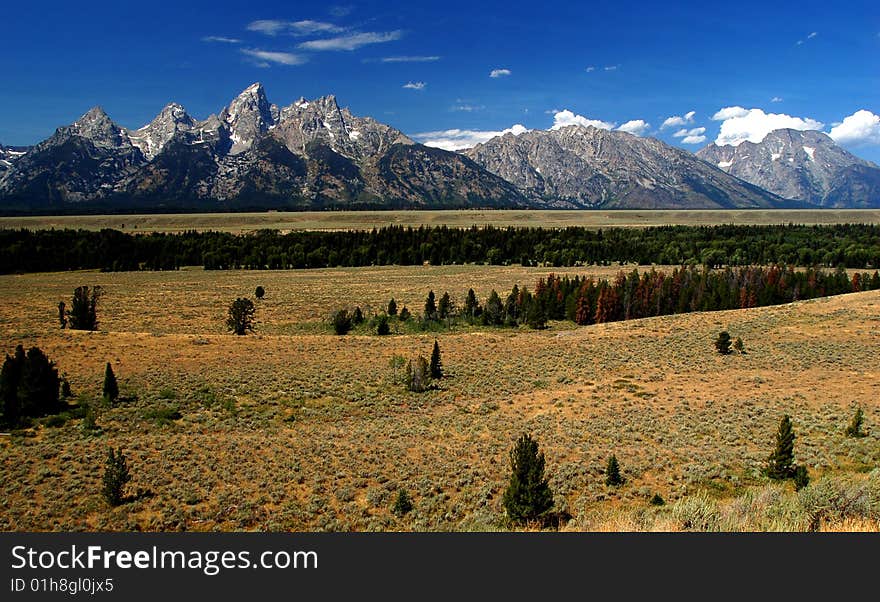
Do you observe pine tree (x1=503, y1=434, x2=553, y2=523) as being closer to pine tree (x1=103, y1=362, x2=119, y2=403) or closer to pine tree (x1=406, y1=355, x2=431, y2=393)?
pine tree (x1=406, y1=355, x2=431, y2=393)

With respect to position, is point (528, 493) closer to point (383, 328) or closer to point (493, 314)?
point (383, 328)

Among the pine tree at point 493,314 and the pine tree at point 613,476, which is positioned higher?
the pine tree at point 493,314

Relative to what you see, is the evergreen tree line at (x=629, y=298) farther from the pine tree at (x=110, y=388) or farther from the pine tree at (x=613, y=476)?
the pine tree at (x=613, y=476)

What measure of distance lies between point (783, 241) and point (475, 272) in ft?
318

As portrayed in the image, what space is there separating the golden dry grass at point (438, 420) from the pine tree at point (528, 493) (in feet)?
2.27

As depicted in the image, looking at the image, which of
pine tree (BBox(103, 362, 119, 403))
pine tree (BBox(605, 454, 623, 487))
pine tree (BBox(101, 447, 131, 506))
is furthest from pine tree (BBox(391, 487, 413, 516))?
pine tree (BBox(103, 362, 119, 403))

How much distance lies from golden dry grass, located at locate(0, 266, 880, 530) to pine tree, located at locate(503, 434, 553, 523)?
692mm

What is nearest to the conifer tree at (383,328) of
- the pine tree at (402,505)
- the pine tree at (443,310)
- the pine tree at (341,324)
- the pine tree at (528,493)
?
the pine tree at (341,324)

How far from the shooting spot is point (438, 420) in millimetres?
28047

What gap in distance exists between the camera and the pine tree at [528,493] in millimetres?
14875

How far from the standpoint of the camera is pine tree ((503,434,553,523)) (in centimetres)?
1488

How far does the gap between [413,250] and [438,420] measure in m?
119

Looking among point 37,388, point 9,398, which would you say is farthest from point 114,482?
point 37,388

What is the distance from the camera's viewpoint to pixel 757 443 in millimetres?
22516
